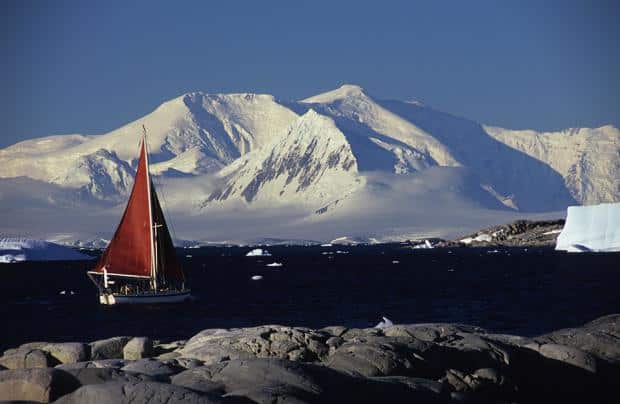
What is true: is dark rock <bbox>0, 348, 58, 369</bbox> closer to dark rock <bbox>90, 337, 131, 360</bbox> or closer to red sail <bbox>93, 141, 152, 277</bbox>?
dark rock <bbox>90, 337, 131, 360</bbox>

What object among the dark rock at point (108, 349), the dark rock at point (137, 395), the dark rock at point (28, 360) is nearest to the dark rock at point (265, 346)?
the dark rock at point (108, 349)

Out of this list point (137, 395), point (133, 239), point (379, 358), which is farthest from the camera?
point (133, 239)

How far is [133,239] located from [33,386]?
172 ft

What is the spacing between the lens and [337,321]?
5797cm

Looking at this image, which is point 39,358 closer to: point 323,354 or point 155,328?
point 323,354

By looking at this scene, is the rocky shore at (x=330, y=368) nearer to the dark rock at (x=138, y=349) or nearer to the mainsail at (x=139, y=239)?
the dark rock at (x=138, y=349)

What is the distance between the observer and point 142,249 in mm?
73000

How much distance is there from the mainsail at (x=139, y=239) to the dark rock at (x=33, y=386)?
50.6 meters

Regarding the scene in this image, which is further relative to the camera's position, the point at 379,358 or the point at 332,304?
the point at 332,304

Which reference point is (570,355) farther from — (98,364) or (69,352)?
(69,352)

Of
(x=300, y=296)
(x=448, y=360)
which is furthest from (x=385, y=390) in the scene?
(x=300, y=296)

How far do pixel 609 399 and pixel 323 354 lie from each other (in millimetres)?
7064

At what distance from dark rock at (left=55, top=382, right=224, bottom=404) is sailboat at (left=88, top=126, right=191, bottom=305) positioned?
2070 inches

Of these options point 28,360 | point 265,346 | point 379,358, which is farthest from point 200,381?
point 28,360
